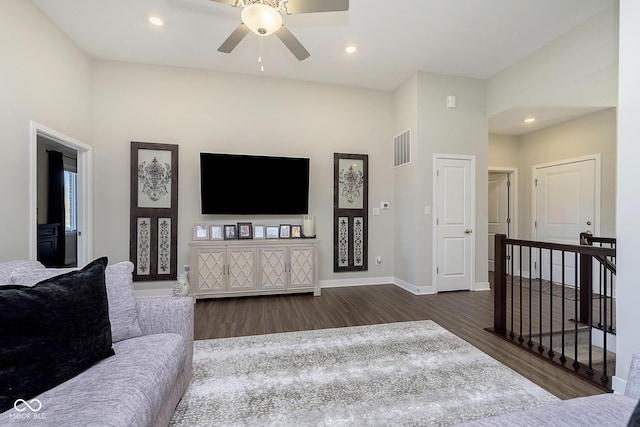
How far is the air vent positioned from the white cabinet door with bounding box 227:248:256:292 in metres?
2.64

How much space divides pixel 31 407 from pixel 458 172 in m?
4.69

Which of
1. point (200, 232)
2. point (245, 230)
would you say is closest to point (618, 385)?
point (245, 230)

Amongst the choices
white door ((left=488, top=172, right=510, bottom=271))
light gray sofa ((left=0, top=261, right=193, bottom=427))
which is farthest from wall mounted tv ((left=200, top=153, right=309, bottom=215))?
white door ((left=488, top=172, right=510, bottom=271))

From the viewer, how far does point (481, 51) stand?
359 centimetres

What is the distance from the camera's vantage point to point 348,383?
1879 millimetres

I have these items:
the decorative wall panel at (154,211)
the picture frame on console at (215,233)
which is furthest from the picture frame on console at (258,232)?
the decorative wall panel at (154,211)

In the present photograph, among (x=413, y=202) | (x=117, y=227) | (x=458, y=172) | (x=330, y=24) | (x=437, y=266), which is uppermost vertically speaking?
(x=330, y=24)

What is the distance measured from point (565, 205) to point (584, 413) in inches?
Answer: 199

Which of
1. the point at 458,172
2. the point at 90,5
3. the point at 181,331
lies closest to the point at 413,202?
the point at 458,172

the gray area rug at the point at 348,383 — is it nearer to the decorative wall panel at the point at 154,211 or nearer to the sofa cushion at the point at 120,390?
the sofa cushion at the point at 120,390

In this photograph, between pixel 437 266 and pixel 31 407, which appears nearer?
pixel 31 407

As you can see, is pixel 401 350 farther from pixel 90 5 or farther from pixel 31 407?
pixel 90 5

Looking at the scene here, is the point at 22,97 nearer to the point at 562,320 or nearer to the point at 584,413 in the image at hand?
the point at 584,413

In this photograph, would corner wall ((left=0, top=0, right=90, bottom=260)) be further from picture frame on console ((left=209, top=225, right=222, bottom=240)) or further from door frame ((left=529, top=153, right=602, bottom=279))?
door frame ((left=529, top=153, right=602, bottom=279))
